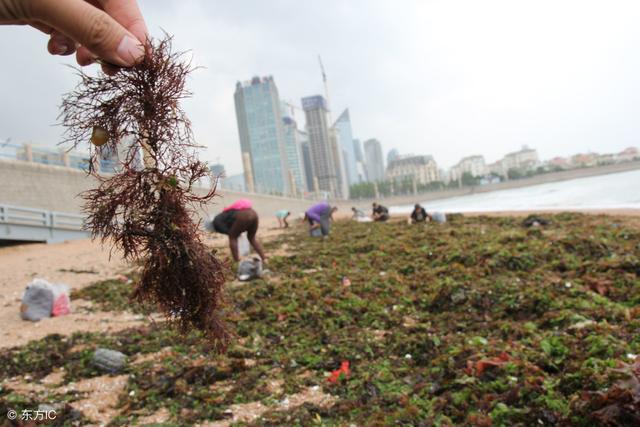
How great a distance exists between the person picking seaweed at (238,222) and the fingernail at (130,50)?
23.5 ft

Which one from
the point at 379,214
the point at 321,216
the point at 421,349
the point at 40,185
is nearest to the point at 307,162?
the point at 379,214

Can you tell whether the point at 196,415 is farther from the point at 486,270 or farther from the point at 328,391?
the point at 486,270

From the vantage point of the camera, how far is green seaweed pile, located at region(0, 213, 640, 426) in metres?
2.90

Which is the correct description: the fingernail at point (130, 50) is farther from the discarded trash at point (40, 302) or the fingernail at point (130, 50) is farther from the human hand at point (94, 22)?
the discarded trash at point (40, 302)

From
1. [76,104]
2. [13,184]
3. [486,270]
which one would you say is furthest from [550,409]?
[13,184]

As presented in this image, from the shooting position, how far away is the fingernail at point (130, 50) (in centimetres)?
165

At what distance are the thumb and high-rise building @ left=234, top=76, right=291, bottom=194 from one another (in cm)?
8519

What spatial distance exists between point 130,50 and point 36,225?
19.4 metres

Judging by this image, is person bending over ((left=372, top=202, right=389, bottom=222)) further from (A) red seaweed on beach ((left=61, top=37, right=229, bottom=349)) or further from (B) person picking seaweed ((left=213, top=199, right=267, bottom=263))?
(A) red seaweed on beach ((left=61, top=37, right=229, bottom=349))

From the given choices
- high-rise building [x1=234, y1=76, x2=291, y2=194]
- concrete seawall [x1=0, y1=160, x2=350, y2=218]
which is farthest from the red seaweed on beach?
high-rise building [x1=234, y1=76, x2=291, y2=194]

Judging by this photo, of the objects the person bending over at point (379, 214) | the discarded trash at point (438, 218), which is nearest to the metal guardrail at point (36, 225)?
the person bending over at point (379, 214)

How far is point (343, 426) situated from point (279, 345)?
1942 millimetres

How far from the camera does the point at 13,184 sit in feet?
58.3

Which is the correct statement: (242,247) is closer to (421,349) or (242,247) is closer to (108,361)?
(108,361)
